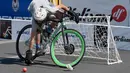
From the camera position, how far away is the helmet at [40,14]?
6.77m

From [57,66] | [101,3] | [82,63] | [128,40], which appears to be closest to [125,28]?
[128,40]

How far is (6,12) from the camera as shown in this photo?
12617 millimetres

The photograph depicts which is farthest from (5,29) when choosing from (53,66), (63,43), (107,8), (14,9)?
(63,43)

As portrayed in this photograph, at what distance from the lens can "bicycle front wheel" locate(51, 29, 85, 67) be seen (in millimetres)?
6703

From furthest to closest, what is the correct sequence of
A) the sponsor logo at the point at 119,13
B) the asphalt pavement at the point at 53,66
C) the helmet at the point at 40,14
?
the sponsor logo at the point at 119,13 → the helmet at the point at 40,14 → the asphalt pavement at the point at 53,66

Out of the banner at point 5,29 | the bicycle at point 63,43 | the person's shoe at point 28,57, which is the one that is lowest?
the person's shoe at point 28,57

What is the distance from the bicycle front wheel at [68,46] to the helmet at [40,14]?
0.46 metres

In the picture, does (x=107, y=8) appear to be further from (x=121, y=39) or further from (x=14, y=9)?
(x=14, y=9)

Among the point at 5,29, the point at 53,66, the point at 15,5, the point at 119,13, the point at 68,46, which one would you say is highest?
the point at 15,5

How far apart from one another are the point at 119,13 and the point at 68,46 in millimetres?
3277

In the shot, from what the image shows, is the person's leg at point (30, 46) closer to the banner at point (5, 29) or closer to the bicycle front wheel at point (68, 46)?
the bicycle front wheel at point (68, 46)

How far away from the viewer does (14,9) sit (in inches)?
488

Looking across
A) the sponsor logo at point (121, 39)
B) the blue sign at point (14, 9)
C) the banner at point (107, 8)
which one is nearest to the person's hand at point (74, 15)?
the sponsor logo at point (121, 39)

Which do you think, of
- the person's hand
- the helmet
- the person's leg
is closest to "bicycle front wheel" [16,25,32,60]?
the person's leg
